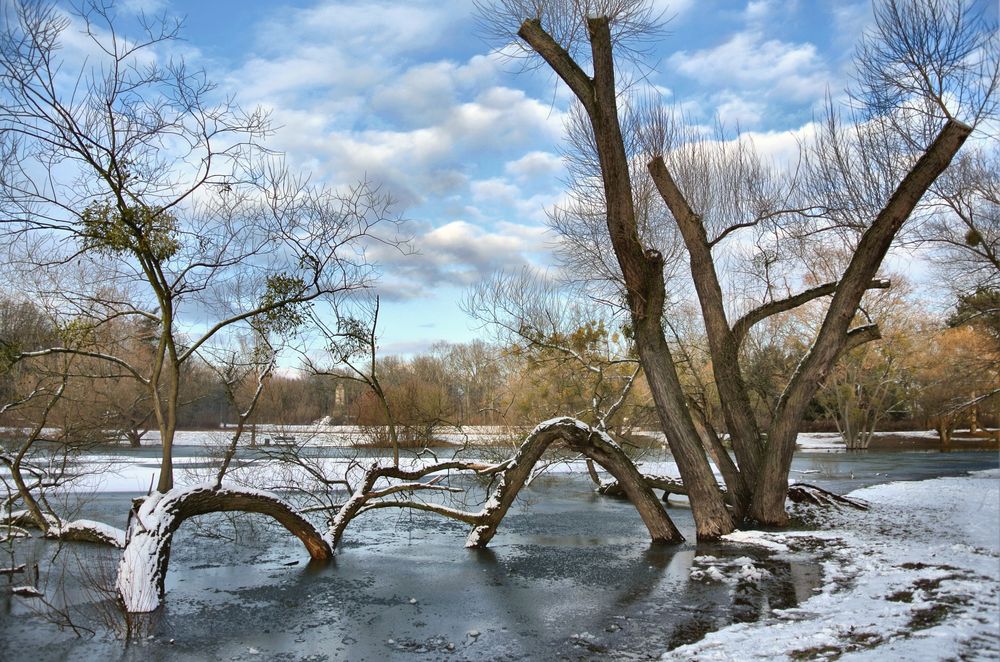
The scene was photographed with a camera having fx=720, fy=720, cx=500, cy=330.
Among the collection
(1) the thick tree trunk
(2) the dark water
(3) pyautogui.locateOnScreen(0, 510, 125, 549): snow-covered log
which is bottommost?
(2) the dark water

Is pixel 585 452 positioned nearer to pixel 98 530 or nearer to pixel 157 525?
pixel 157 525

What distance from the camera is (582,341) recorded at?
17234mm

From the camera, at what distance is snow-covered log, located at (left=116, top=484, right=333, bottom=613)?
6.82m

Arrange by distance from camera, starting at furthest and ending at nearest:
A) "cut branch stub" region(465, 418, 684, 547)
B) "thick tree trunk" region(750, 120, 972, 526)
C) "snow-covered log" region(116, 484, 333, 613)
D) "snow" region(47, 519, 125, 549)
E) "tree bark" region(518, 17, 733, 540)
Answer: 1. "cut branch stub" region(465, 418, 684, 547)
2. "tree bark" region(518, 17, 733, 540)
3. "snow" region(47, 519, 125, 549)
4. "thick tree trunk" region(750, 120, 972, 526)
5. "snow-covered log" region(116, 484, 333, 613)

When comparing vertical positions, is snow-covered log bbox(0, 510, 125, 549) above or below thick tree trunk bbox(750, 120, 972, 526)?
below

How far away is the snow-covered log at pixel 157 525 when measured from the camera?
6820 millimetres

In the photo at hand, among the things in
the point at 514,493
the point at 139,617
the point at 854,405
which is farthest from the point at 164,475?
the point at 854,405

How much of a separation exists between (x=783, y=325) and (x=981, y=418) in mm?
14129

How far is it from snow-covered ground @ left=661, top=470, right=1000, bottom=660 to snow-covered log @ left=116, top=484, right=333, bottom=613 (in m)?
4.90

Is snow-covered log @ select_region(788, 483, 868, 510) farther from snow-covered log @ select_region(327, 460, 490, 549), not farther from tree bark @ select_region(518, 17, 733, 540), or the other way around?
snow-covered log @ select_region(327, 460, 490, 549)

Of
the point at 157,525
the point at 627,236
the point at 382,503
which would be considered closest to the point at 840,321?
the point at 627,236

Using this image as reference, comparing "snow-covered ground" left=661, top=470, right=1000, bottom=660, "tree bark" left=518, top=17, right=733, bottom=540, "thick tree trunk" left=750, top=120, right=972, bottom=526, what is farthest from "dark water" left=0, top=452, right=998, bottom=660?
"thick tree trunk" left=750, top=120, right=972, bottom=526

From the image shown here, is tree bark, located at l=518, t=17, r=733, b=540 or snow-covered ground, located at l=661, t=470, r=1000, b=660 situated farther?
tree bark, located at l=518, t=17, r=733, b=540

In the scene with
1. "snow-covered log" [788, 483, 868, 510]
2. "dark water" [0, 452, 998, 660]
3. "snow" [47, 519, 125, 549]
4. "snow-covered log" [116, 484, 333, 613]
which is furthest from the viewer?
"snow-covered log" [788, 483, 868, 510]
